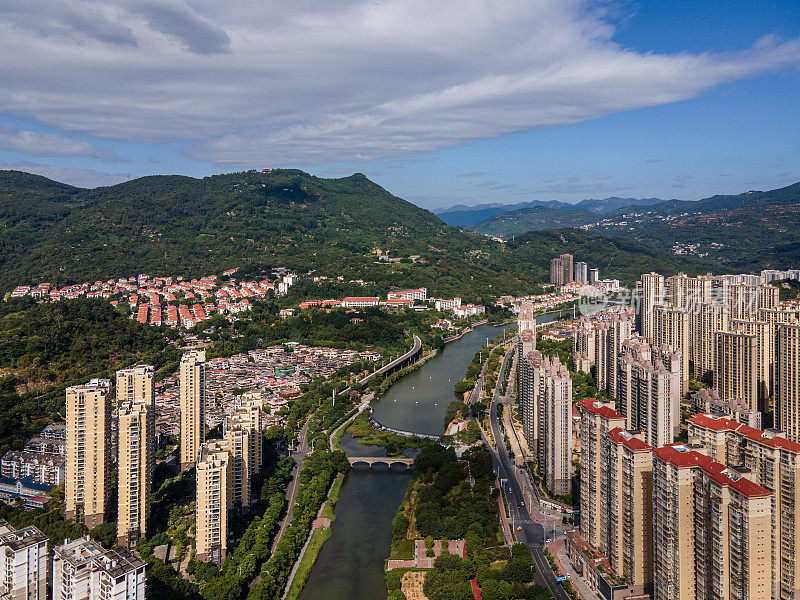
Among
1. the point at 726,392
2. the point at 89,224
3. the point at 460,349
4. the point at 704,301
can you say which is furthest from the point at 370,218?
the point at 726,392

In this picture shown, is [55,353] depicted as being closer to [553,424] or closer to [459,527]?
[459,527]

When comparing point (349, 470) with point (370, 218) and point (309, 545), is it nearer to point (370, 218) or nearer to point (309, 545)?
point (309, 545)

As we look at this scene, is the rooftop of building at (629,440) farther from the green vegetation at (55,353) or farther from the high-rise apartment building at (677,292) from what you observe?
the high-rise apartment building at (677,292)

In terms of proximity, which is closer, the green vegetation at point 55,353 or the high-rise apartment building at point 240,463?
the high-rise apartment building at point 240,463

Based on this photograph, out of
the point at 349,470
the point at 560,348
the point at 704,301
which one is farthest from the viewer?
the point at 560,348

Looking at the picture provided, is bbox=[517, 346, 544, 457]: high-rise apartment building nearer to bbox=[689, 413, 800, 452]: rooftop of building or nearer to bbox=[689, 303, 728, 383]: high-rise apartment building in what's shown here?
bbox=[689, 413, 800, 452]: rooftop of building

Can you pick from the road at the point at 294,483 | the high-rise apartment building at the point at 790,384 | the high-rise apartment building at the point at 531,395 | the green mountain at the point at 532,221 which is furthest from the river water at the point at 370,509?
the green mountain at the point at 532,221
